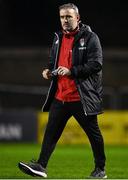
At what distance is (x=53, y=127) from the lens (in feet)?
29.2

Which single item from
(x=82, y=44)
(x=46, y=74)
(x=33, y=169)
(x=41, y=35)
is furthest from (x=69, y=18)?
(x=41, y=35)

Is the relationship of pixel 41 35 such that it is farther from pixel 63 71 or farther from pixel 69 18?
pixel 63 71

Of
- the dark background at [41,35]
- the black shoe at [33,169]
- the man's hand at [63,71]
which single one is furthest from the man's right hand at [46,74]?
the dark background at [41,35]

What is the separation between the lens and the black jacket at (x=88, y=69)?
8531 mm

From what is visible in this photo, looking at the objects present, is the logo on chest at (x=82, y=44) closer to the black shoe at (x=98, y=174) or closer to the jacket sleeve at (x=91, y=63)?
the jacket sleeve at (x=91, y=63)

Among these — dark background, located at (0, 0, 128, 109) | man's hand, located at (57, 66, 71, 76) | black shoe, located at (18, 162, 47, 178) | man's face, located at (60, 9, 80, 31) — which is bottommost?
dark background, located at (0, 0, 128, 109)

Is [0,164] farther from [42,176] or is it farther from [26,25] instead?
[26,25]

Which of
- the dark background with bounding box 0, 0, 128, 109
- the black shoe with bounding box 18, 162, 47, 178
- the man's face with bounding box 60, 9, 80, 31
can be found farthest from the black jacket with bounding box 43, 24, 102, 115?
the dark background with bounding box 0, 0, 128, 109

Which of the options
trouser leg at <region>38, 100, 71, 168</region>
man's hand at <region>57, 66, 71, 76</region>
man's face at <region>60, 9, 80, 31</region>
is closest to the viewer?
man's hand at <region>57, 66, 71, 76</region>

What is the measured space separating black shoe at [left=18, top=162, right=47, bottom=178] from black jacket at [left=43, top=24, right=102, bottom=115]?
925 millimetres

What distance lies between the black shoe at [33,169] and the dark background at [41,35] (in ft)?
75.5

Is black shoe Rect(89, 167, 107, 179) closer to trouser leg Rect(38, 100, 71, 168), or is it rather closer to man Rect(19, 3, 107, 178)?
man Rect(19, 3, 107, 178)

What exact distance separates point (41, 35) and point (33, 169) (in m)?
24.8

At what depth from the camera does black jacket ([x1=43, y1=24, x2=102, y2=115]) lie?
336 inches
